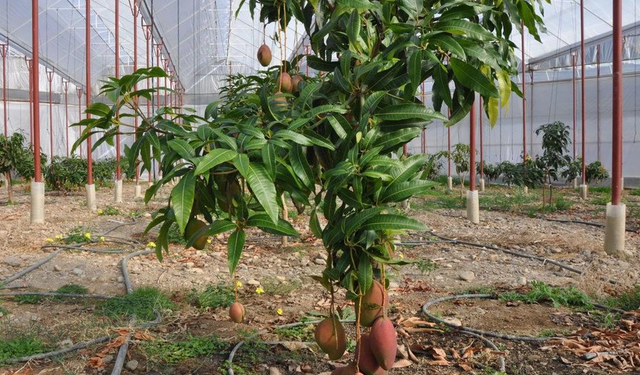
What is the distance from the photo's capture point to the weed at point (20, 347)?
8.77 ft

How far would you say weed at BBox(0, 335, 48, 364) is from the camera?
2672mm

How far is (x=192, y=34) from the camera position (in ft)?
66.6

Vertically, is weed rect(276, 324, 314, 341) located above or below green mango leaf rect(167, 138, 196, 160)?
below

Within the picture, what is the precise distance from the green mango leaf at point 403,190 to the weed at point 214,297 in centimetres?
250

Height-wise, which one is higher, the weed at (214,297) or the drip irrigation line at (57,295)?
the drip irrigation line at (57,295)

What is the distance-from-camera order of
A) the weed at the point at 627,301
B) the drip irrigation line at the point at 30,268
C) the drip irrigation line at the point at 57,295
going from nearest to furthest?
the weed at the point at 627,301 < the drip irrigation line at the point at 57,295 < the drip irrigation line at the point at 30,268

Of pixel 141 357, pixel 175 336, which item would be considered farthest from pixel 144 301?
pixel 141 357

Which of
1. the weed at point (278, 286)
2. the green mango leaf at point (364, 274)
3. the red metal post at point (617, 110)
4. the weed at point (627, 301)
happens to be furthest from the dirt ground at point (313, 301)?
the green mango leaf at point (364, 274)

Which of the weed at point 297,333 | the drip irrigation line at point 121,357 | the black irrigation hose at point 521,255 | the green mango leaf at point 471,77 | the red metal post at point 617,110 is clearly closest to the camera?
the green mango leaf at point 471,77

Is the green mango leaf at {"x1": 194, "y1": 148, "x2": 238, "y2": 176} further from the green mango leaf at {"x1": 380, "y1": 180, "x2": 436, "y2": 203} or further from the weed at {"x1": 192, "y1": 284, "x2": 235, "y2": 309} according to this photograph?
the weed at {"x1": 192, "y1": 284, "x2": 235, "y2": 309}

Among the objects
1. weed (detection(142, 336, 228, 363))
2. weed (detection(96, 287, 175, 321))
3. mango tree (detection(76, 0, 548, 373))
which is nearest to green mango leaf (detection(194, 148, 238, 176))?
mango tree (detection(76, 0, 548, 373))

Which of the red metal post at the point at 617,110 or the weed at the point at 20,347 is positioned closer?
the weed at the point at 20,347

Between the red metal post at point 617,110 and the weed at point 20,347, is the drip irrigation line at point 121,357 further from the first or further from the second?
the red metal post at point 617,110

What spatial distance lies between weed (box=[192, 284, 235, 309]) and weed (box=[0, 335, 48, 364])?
1075 mm
